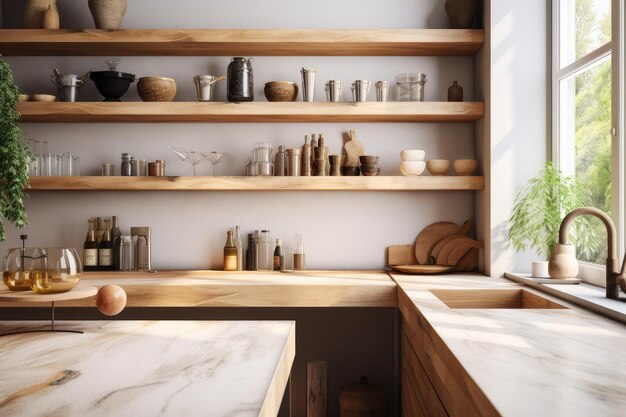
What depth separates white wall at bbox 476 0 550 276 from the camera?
10.4 feet

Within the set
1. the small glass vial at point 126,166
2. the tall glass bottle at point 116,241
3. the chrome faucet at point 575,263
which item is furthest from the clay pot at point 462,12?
the tall glass bottle at point 116,241

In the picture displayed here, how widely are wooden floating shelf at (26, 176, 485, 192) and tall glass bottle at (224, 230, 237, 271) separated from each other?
362 millimetres

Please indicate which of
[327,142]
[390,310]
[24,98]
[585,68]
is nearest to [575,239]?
[585,68]

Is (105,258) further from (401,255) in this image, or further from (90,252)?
(401,255)

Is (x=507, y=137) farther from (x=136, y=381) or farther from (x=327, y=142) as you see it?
(x=136, y=381)

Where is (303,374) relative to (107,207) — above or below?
below

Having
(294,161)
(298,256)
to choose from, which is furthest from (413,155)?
(298,256)

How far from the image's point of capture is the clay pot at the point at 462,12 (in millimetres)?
3318

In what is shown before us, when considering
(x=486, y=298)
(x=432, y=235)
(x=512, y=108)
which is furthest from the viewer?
(x=432, y=235)

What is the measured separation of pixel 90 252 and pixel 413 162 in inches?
82.2

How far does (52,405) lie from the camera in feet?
3.03

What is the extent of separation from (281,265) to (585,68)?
2038 mm

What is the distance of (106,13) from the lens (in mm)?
3332

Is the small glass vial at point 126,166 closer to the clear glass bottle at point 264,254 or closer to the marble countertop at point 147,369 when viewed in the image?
the clear glass bottle at point 264,254
